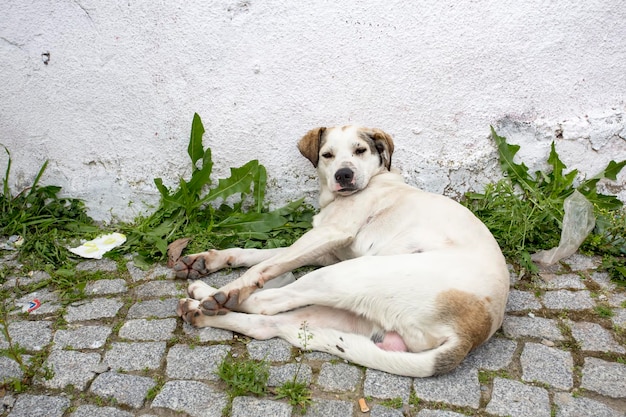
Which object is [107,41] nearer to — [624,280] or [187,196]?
[187,196]

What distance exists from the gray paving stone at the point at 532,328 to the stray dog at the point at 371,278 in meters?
0.34

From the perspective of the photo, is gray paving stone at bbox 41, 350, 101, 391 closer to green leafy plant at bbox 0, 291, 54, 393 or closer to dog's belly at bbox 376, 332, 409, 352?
green leafy plant at bbox 0, 291, 54, 393

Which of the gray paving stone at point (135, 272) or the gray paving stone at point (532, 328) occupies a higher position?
the gray paving stone at point (135, 272)

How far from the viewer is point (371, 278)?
312 centimetres

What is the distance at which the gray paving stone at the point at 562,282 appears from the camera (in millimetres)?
3902

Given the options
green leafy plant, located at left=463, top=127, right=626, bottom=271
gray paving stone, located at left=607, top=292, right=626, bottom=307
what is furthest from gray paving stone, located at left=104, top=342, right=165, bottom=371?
gray paving stone, located at left=607, top=292, right=626, bottom=307

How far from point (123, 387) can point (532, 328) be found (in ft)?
7.81

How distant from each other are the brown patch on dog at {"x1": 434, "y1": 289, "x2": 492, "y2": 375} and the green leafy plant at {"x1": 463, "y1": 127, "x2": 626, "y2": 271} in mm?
1363

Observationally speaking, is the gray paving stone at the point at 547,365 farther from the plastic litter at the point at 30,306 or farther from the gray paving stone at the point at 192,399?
the plastic litter at the point at 30,306

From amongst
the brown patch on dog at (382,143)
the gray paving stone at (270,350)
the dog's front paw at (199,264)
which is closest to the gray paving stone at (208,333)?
the gray paving stone at (270,350)

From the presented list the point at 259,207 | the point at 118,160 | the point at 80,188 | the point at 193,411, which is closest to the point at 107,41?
the point at 118,160

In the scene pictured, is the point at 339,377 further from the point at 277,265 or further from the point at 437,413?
the point at 277,265

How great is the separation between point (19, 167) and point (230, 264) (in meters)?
2.09

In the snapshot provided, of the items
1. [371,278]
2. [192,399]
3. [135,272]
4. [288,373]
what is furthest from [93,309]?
[371,278]
